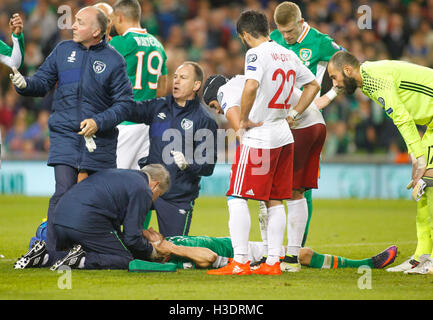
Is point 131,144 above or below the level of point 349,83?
below

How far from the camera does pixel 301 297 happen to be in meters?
5.51

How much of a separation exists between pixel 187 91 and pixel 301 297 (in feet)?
10.8

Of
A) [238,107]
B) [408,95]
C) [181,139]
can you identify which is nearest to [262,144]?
[238,107]

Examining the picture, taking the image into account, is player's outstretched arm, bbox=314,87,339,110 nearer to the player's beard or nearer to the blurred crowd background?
the player's beard

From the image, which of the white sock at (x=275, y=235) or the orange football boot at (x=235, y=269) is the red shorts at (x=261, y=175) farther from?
the orange football boot at (x=235, y=269)

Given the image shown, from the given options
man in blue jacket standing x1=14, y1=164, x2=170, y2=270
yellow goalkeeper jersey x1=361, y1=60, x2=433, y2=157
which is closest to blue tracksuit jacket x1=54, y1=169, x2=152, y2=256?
man in blue jacket standing x1=14, y1=164, x2=170, y2=270

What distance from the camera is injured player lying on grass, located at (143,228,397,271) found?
7078mm

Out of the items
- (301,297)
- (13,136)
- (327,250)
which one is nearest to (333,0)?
(13,136)

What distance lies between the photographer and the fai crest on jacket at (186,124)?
26.6ft

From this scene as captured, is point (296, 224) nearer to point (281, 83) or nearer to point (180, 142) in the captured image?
point (281, 83)

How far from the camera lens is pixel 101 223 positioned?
6754 mm

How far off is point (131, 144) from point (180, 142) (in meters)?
1.05

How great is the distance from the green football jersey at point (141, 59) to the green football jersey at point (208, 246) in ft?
8.46

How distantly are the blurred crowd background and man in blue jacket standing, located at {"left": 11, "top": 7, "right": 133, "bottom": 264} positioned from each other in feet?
34.3
